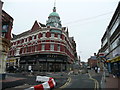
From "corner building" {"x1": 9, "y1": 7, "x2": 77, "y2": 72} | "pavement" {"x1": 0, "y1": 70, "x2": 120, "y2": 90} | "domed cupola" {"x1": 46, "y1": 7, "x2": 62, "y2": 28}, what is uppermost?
"domed cupola" {"x1": 46, "y1": 7, "x2": 62, "y2": 28}

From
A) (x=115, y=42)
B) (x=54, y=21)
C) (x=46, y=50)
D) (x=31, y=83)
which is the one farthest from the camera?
(x=54, y=21)

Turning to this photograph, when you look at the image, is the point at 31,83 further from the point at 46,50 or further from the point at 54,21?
the point at 54,21

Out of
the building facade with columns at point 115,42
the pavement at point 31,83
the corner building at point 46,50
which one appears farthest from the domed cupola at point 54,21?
the pavement at point 31,83

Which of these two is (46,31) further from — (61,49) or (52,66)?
(52,66)

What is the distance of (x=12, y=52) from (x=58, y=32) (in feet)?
79.9

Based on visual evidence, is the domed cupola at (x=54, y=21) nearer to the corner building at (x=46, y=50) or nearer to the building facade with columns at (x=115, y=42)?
the corner building at (x=46, y=50)

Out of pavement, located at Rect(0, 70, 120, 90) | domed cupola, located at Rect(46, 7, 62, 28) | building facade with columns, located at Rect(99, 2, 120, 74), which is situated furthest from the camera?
domed cupola, located at Rect(46, 7, 62, 28)

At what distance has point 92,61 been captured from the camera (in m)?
109

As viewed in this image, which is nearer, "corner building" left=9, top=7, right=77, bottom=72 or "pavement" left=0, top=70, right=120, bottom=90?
"pavement" left=0, top=70, right=120, bottom=90

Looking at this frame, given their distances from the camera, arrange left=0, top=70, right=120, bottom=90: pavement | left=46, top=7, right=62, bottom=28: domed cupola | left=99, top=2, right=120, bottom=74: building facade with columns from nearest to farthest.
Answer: left=0, top=70, right=120, bottom=90: pavement
left=99, top=2, right=120, bottom=74: building facade with columns
left=46, top=7, right=62, bottom=28: domed cupola

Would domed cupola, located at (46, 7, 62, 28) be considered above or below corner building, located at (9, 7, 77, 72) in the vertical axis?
above

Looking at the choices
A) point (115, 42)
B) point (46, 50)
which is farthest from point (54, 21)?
point (115, 42)

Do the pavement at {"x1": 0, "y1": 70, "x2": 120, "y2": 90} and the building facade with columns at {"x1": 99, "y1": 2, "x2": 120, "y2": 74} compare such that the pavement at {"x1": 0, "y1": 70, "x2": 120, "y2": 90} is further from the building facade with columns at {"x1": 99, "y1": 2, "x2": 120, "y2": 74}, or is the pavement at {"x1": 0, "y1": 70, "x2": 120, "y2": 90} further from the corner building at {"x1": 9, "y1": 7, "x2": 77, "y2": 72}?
the corner building at {"x1": 9, "y1": 7, "x2": 77, "y2": 72}

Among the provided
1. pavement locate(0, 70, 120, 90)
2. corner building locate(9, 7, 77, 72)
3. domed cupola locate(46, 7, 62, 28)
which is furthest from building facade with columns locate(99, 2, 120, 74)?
domed cupola locate(46, 7, 62, 28)
